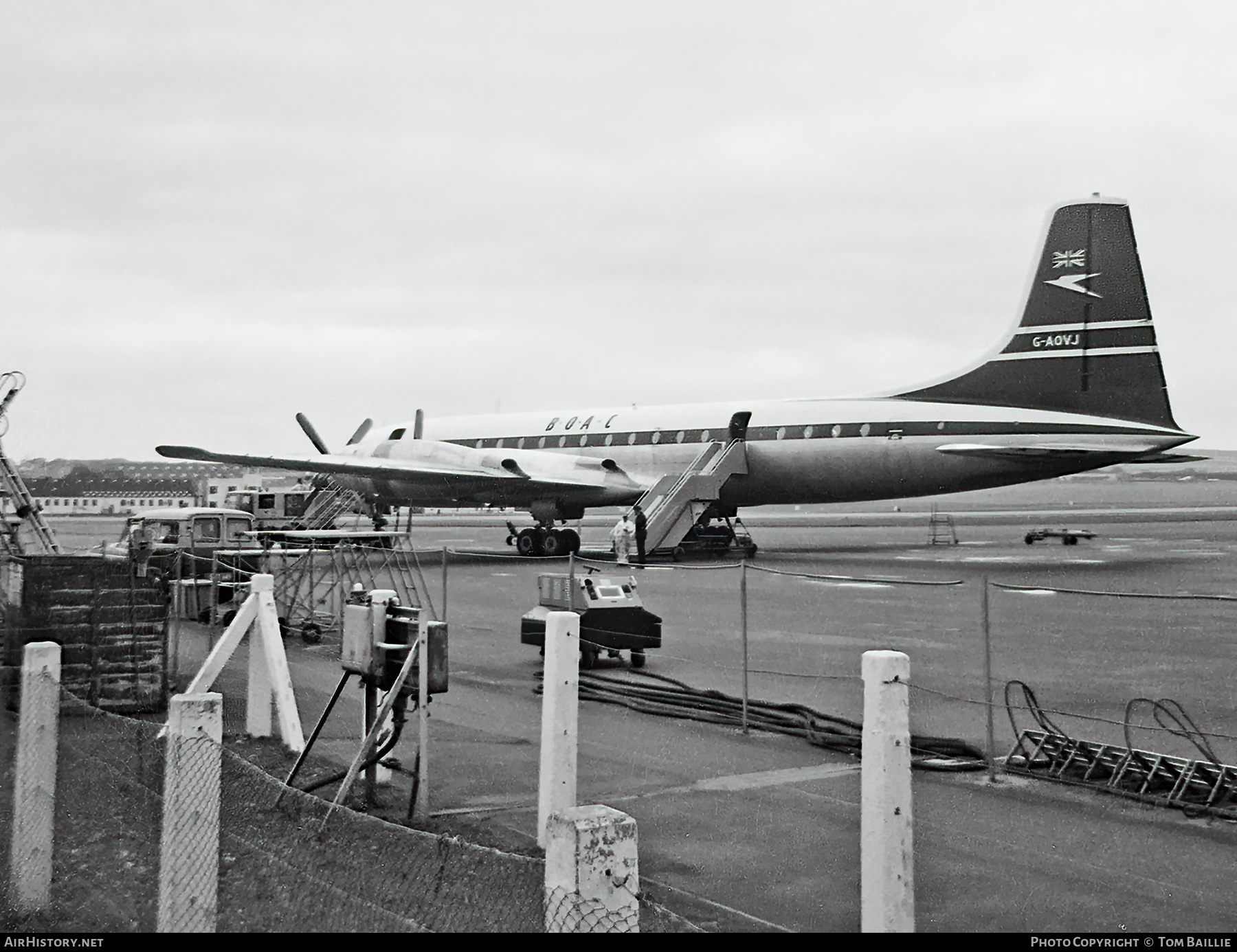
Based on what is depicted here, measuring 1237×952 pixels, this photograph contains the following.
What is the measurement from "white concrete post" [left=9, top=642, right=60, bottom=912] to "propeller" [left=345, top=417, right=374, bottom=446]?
3323cm

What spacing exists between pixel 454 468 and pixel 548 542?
191 inches

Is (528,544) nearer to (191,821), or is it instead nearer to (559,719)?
(559,719)

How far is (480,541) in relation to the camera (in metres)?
49.8

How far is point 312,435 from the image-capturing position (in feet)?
127

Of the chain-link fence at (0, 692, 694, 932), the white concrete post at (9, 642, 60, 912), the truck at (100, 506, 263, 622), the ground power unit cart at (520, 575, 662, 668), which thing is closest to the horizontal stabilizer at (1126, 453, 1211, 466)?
the ground power unit cart at (520, 575, 662, 668)

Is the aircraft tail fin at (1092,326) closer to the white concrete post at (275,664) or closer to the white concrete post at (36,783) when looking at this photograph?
the white concrete post at (275,664)

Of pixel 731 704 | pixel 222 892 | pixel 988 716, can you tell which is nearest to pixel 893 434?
pixel 731 704

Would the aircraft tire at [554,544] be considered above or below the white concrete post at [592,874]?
above

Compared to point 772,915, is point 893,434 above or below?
above

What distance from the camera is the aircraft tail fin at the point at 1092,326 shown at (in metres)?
27.0

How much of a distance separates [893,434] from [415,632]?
2387 cm

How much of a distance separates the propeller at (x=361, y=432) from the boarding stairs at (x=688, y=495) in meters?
12.2

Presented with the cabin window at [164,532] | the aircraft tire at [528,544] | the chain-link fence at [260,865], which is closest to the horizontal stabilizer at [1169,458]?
the aircraft tire at [528,544]

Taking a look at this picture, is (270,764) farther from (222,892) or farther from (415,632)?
(222,892)
